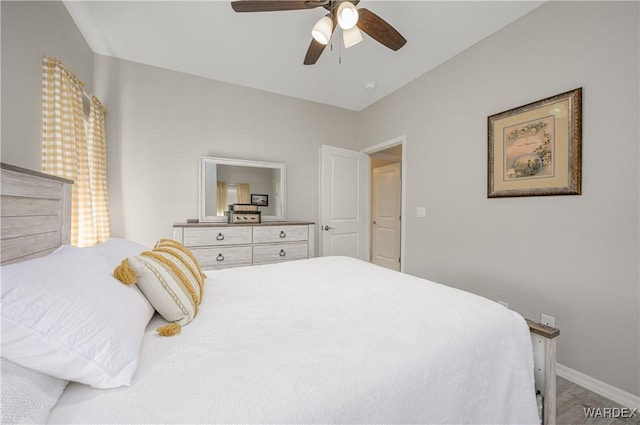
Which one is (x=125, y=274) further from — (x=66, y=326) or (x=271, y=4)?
(x=271, y=4)

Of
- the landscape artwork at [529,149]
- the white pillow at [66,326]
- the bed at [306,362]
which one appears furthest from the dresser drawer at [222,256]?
the landscape artwork at [529,149]

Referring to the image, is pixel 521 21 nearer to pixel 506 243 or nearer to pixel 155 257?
pixel 506 243

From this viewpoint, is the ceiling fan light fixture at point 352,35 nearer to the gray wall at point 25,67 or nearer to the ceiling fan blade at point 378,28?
the ceiling fan blade at point 378,28

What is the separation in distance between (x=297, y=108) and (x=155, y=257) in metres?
2.94

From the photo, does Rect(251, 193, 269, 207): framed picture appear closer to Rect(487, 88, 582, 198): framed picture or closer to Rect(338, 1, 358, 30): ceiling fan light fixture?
Rect(338, 1, 358, 30): ceiling fan light fixture

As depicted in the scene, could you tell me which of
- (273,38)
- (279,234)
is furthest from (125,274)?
(273,38)

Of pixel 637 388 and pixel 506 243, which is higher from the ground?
pixel 506 243

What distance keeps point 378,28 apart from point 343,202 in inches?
88.0

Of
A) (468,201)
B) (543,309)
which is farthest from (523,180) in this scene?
(543,309)

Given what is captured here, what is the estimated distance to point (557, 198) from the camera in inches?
72.2

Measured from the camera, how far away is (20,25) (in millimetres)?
1468

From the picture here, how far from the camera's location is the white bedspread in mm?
596

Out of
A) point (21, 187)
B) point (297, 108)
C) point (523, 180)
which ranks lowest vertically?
point (21, 187)

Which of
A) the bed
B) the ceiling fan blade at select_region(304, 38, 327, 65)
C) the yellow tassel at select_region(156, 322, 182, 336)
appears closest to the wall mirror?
the ceiling fan blade at select_region(304, 38, 327, 65)
